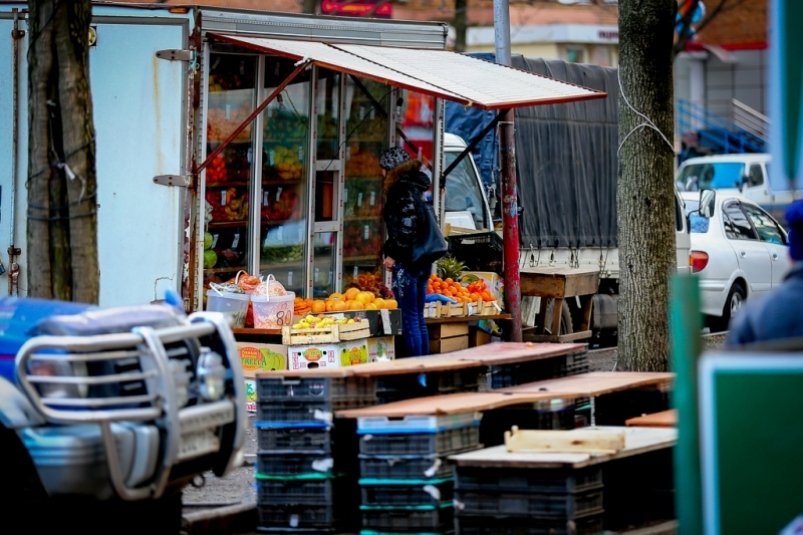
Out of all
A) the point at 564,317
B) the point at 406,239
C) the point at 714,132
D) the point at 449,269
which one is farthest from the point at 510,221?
the point at 714,132

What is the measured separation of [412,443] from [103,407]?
1884 millimetres

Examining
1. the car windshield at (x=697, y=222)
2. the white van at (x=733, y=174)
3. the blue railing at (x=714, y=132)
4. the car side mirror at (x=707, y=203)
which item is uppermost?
the blue railing at (x=714, y=132)

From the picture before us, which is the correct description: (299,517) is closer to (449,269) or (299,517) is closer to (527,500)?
(527,500)

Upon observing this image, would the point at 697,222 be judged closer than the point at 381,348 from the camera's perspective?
No

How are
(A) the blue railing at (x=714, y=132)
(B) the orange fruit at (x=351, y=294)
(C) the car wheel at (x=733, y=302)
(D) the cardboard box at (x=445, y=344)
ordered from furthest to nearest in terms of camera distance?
(A) the blue railing at (x=714, y=132), (C) the car wheel at (x=733, y=302), (D) the cardboard box at (x=445, y=344), (B) the orange fruit at (x=351, y=294)

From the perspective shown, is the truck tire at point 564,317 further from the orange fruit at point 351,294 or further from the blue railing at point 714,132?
the blue railing at point 714,132

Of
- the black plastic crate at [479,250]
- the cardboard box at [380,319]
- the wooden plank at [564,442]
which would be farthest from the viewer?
the black plastic crate at [479,250]

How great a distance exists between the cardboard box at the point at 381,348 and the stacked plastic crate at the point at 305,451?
13.6 feet

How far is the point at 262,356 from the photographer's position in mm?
12391

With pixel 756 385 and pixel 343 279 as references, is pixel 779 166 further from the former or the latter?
pixel 343 279

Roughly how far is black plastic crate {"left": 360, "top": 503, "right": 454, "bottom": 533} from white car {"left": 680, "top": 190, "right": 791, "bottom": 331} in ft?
34.7

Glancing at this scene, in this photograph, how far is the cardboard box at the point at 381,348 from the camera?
41.7ft

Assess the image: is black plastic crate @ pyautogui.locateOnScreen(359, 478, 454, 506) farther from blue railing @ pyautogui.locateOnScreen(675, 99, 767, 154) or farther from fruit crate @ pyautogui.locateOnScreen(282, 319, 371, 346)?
blue railing @ pyautogui.locateOnScreen(675, 99, 767, 154)

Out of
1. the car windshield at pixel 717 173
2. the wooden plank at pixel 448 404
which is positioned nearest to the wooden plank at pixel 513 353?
the wooden plank at pixel 448 404
